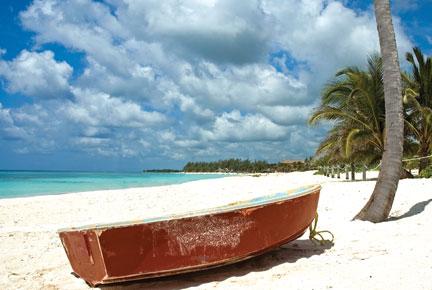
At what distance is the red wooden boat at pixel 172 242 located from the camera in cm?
449

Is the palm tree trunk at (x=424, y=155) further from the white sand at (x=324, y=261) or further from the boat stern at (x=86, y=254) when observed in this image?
the boat stern at (x=86, y=254)

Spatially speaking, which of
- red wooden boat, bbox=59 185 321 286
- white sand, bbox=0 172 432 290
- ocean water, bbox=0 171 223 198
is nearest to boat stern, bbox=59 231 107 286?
red wooden boat, bbox=59 185 321 286

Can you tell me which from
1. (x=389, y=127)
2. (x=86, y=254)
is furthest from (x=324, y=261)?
(x=389, y=127)

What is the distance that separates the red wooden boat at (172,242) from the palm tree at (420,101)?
1155 cm

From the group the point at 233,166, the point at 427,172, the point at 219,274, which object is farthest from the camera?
the point at 233,166

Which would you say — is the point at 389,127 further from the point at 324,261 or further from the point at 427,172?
the point at 427,172

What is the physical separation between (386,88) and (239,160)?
4469 inches

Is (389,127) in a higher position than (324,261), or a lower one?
higher

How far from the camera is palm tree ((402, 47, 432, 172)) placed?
14.8m

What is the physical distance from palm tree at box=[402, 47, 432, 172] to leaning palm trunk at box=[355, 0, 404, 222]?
26.7 ft

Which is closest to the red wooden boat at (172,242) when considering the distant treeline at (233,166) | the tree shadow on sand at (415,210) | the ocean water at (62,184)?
the tree shadow on sand at (415,210)

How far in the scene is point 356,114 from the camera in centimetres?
1603

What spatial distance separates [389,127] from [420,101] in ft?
33.3

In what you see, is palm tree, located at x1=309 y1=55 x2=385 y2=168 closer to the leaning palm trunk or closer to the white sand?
the white sand
